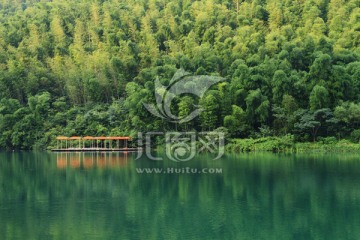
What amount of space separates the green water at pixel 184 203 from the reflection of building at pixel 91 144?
11386mm

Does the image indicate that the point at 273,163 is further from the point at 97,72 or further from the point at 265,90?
the point at 97,72

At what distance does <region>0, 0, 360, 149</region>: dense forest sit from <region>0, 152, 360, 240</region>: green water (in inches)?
434

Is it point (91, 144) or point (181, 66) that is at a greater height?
point (181, 66)

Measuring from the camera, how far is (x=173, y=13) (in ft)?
166

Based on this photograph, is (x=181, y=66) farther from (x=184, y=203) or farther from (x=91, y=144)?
(x=184, y=203)

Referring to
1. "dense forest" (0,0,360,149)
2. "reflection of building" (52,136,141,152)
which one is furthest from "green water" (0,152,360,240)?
"reflection of building" (52,136,141,152)

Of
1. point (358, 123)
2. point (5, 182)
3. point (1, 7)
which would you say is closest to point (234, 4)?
point (358, 123)

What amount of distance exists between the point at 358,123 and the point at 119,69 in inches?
760

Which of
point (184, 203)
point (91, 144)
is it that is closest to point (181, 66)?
point (91, 144)

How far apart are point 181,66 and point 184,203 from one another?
25.8m

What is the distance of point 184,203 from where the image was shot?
44.5ft

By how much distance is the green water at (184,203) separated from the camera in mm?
10469

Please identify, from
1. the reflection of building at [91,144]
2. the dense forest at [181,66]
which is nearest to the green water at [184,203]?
the dense forest at [181,66]

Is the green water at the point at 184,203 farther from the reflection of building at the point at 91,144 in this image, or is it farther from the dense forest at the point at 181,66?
the reflection of building at the point at 91,144
